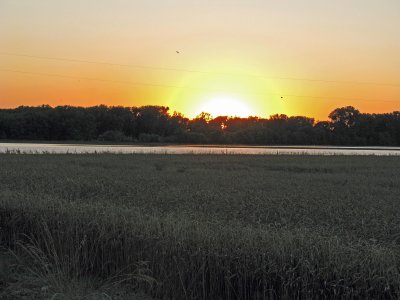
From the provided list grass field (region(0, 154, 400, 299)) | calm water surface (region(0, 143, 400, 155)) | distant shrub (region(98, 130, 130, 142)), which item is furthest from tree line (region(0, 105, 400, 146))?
grass field (region(0, 154, 400, 299))

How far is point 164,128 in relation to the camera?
491 ft

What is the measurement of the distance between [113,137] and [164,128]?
1871 cm

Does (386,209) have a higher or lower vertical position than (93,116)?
lower

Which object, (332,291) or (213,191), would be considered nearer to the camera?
(332,291)

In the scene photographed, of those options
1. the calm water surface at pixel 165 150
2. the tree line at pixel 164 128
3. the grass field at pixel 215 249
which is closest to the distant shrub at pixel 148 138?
the tree line at pixel 164 128

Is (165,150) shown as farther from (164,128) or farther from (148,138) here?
(164,128)

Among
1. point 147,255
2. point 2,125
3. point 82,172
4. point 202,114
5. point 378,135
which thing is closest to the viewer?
point 147,255

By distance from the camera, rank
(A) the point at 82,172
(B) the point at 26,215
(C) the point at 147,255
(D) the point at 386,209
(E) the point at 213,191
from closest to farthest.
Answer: (C) the point at 147,255 < (B) the point at 26,215 < (D) the point at 386,209 < (E) the point at 213,191 < (A) the point at 82,172

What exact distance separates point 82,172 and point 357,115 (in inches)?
5074

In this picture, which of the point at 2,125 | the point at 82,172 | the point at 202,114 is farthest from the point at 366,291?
the point at 202,114

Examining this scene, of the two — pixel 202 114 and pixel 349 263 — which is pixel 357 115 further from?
pixel 349 263

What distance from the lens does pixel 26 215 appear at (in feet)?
38.1

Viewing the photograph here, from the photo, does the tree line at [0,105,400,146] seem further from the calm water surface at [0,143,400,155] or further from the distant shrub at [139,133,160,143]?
the calm water surface at [0,143,400,155]

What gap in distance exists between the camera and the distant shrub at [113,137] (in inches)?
5413
